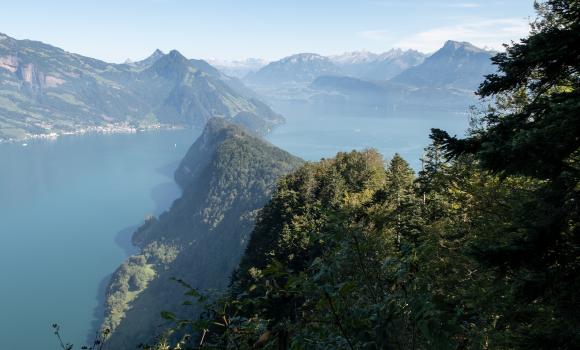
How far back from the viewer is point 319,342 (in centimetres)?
466

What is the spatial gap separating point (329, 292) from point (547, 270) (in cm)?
413

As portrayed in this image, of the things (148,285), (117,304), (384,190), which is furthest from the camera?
(148,285)

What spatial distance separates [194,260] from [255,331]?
189240 millimetres

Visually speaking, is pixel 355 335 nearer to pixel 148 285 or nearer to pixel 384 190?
pixel 384 190

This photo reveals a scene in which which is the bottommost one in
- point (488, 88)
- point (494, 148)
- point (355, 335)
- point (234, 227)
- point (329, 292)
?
point (234, 227)

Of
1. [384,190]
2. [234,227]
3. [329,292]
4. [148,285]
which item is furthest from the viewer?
[234,227]

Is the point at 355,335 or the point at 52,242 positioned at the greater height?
the point at 355,335

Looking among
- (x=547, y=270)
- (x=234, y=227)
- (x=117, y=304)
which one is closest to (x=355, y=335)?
(x=547, y=270)

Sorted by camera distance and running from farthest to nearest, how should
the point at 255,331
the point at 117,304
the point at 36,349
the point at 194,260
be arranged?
1. the point at 194,260
2. the point at 117,304
3. the point at 36,349
4. the point at 255,331

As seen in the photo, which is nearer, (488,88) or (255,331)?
(255,331)

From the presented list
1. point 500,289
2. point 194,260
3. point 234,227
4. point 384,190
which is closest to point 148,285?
point 194,260

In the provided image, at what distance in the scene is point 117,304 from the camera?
484 ft

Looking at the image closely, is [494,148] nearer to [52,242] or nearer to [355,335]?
[355,335]

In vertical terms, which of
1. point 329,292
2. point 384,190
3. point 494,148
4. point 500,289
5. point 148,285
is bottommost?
point 148,285
